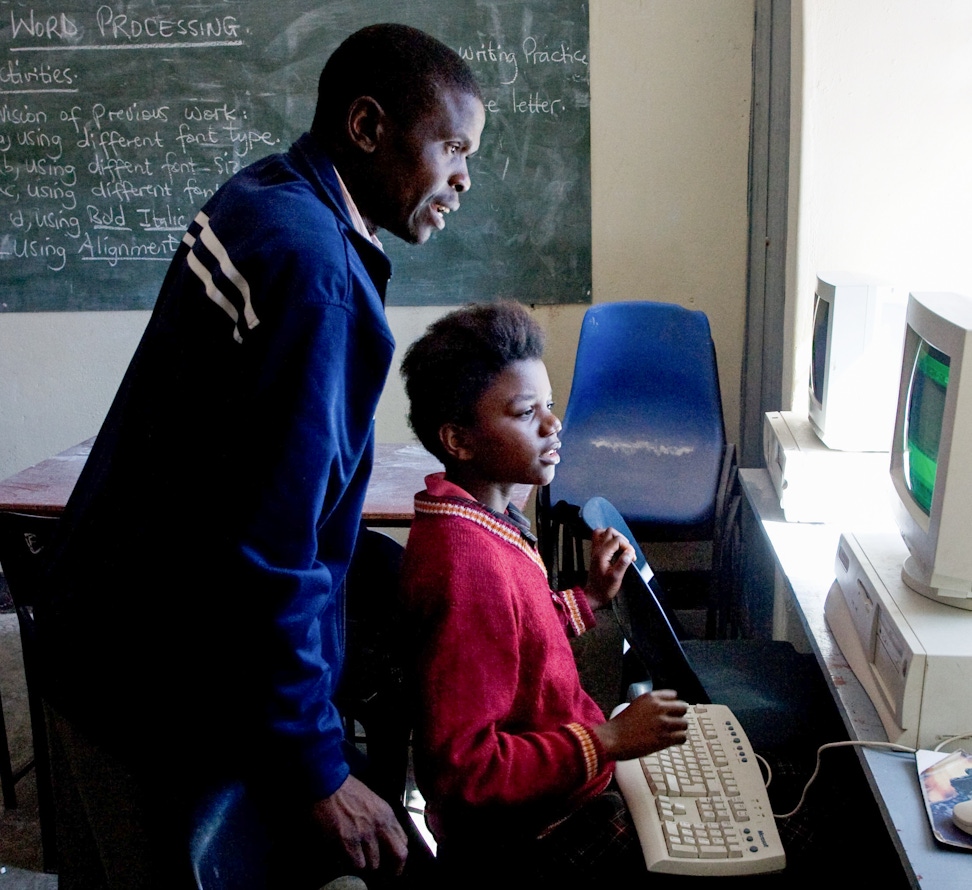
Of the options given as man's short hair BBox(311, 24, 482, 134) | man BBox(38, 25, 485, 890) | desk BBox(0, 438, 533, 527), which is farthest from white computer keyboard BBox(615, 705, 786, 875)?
desk BBox(0, 438, 533, 527)

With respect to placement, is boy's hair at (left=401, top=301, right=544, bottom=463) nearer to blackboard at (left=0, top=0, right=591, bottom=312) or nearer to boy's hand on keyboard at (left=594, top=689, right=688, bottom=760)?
boy's hand on keyboard at (left=594, top=689, right=688, bottom=760)

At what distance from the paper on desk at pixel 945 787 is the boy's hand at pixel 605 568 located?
493 mm

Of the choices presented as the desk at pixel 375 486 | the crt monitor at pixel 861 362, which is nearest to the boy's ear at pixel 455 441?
the desk at pixel 375 486

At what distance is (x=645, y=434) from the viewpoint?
306 centimetres

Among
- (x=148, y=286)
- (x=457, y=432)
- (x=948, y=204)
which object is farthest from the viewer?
(x=148, y=286)

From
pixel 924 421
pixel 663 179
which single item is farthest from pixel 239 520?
pixel 663 179

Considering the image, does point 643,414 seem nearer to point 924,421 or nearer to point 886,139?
point 886,139

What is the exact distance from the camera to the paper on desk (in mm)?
1025

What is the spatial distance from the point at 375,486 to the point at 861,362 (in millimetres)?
1179

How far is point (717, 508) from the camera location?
2.81 m

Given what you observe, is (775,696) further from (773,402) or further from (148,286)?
(148,286)

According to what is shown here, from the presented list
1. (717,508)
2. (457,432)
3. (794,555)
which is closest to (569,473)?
(717,508)

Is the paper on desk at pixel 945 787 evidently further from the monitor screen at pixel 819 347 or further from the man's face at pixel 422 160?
the monitor screen at pixel 819 347

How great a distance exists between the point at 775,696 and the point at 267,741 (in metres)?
1.08
